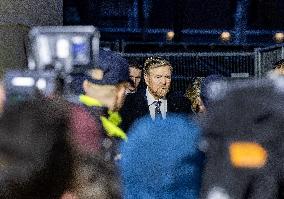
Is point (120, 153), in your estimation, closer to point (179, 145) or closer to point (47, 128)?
point (179, 145)

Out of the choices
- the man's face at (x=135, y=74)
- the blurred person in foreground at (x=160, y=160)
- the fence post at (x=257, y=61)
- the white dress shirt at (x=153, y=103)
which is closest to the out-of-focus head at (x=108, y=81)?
the blurred person in foreground at (x=160, y=160)

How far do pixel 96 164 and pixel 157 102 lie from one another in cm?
429

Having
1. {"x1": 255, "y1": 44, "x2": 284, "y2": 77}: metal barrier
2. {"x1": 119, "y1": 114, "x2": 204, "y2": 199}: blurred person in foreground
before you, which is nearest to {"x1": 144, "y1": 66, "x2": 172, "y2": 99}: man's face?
{"x1": 119, "y1": 114, "x2": 204, "y2": 199}: blurred person in foreground

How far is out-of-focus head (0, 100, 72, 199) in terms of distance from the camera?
120 cm

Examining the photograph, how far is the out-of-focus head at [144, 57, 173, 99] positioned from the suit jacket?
270 millimetres

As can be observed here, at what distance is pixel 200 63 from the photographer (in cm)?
1048

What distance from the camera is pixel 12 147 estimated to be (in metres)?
1.21

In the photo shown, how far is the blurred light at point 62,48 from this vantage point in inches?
146

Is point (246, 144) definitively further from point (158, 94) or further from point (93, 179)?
point (158, 94)

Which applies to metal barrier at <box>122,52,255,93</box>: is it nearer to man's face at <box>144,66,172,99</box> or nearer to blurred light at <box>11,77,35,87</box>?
man's face at <box>144,66,172,99</box>

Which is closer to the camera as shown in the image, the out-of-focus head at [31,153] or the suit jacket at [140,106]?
the out-of-focus head at [31,153]

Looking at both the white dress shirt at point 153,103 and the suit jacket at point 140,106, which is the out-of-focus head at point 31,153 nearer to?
the suit jacket at point 140,106

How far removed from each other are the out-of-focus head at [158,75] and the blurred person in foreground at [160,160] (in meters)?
2.91

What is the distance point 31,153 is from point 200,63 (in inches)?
369
